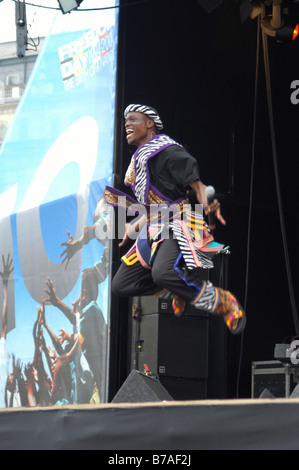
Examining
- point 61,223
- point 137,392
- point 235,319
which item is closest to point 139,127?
point 235,319

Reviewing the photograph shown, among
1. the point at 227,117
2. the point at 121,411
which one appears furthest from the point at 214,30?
the point at 121,411

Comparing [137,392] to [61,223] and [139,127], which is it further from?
[61,223]

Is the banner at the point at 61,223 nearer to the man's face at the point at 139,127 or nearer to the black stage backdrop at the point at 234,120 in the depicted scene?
the black stage backdrop at the point at 234,120

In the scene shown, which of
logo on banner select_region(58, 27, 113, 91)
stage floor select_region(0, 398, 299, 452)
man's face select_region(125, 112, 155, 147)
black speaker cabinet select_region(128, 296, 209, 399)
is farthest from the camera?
logo on banner select_region(58, 27, 113, 91)

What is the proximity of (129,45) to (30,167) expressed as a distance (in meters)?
1.59

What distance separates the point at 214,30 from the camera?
740 cm

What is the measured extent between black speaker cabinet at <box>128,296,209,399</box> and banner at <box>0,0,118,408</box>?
0.30m

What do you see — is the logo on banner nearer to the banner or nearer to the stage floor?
the banner

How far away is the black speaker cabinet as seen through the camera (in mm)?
6488

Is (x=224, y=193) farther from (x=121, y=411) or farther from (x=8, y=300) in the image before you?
(x=121, y=411)

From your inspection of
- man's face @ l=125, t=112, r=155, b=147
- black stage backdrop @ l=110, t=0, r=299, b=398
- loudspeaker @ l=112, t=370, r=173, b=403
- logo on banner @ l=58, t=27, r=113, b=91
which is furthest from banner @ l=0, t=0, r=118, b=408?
loudspeaker @ l=112, t=370, r=173, b=403

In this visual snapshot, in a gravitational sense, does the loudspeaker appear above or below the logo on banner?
below

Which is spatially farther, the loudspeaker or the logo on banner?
the logo on banner

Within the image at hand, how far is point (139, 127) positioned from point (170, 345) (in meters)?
2.95
